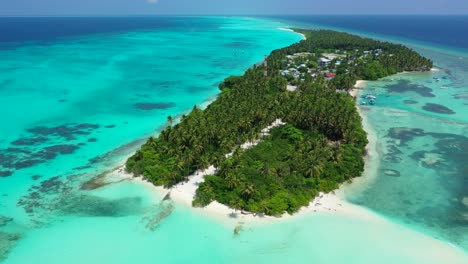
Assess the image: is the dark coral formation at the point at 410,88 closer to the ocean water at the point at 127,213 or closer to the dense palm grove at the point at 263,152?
the ocean water at the point at 127,213

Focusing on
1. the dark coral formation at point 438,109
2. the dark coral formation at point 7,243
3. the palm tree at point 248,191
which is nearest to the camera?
the dark coral formation at point 7,243

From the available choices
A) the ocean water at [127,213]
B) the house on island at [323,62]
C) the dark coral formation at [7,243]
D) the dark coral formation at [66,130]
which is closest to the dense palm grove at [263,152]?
the ocean water at [127,213]

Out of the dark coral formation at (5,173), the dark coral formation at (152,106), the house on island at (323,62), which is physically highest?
the house on island at (323,62)

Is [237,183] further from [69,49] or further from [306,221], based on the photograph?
[69,49]

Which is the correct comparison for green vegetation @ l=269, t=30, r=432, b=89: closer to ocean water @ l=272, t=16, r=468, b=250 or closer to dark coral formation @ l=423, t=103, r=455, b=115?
ocean water @ l=272, t=16, r=468, b=250

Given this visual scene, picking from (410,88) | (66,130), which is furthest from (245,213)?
(410,88)

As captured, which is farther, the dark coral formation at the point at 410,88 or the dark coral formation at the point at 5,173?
the dark coral formation at the point at 410,88

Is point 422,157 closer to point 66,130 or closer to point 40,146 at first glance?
point 40,146

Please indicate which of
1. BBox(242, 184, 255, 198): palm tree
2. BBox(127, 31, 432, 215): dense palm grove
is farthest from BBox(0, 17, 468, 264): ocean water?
BBox(242, 184, 255, 198): palm tree

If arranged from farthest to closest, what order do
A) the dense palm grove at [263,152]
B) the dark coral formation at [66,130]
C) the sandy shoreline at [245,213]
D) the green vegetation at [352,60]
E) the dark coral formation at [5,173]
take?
the green vegetation at [352,60], the dark coral formation at [66,130], the dark coral formation at [5,173], the dense palm grove at [263,152], the sandy shoreline at [245,213]

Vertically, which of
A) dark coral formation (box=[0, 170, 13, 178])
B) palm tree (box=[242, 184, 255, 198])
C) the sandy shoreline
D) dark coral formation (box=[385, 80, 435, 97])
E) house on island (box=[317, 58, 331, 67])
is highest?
house on island (box=[317, 58, 331, 67])
